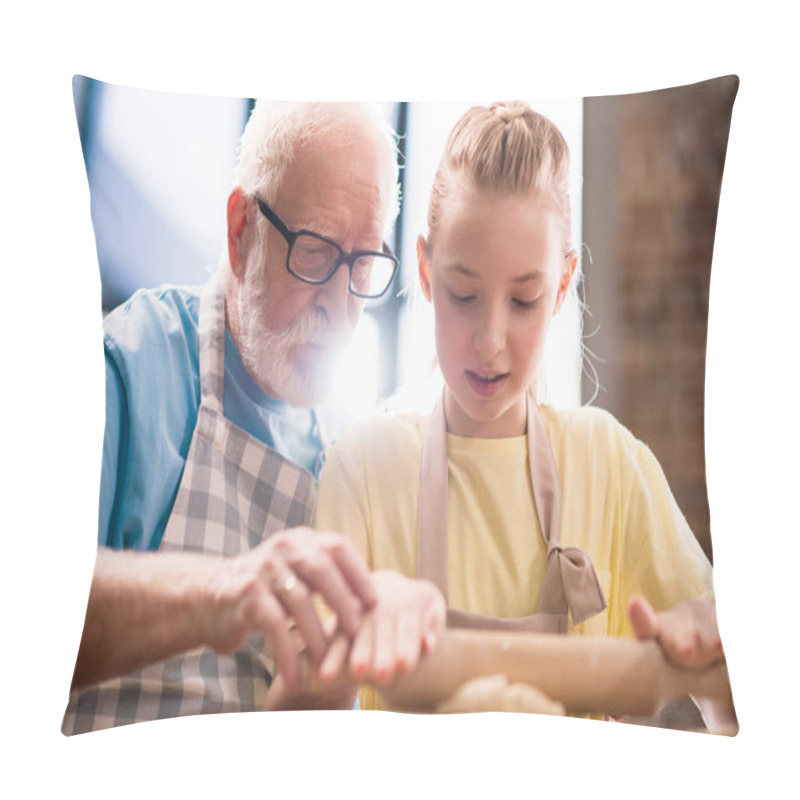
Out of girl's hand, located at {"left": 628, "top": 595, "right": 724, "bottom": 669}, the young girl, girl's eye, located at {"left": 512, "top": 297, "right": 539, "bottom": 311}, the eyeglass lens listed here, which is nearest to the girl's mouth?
the young girl

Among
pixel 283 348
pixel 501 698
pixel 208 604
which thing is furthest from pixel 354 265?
pixel 501 698

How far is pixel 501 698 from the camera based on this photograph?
1884 millimetres

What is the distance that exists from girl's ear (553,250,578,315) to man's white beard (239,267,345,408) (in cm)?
37

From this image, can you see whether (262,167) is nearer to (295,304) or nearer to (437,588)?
(295,304)

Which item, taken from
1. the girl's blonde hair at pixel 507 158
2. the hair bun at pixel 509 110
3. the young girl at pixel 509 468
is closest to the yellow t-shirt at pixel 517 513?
the young girl at pixel 509 468

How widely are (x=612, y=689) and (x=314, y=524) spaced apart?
55cm

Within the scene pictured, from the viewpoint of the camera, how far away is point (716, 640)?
1.89 meters

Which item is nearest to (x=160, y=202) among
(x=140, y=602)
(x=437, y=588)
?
(x=140, y=602)

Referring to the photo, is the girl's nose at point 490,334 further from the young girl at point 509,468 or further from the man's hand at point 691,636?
the man's hand at point 691,636

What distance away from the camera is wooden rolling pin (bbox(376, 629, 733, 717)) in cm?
188

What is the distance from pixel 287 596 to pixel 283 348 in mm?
421

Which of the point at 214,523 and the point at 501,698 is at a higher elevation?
the point at 214,523

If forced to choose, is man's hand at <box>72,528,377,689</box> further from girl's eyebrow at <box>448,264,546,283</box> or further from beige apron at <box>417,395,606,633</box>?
Answer: girl's eyebrow at <box>448,264,546,283</box>

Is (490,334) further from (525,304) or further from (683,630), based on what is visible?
(683,630)
